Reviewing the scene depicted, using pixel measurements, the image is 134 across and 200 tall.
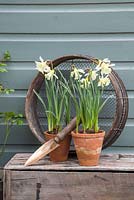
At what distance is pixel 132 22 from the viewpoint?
8.29 feet

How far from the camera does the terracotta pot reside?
213 cm

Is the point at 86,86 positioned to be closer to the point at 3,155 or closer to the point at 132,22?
the point at 132,22

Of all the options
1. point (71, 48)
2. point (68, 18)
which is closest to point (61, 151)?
point (71, 48)

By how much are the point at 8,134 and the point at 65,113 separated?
0.49m

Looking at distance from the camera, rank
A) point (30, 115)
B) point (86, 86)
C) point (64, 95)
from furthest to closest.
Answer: point (30, 115) < point (64, 95) < point (86, 86)

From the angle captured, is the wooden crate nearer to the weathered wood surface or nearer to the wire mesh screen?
the weathered wood surface

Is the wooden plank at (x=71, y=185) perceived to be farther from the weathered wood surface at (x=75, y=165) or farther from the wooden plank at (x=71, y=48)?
the wooden plank at (x=71, y=48)

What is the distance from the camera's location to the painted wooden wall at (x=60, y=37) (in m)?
2.54

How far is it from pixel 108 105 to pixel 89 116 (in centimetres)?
31

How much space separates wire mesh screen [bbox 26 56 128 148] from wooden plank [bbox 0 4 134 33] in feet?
0.79

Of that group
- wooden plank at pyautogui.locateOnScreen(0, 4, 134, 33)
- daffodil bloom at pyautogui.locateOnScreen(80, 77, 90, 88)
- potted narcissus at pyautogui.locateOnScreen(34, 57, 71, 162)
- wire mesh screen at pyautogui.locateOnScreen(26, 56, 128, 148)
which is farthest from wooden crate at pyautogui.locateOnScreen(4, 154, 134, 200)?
wooden plank at pyautogui.locateOnScreen(0, 4, 134, 33)

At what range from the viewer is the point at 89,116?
2.18 metres

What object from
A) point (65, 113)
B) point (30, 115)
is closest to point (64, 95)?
point (65, 113)

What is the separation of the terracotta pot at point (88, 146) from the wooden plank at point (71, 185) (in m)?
0.08
